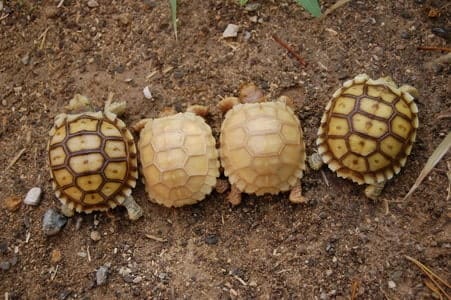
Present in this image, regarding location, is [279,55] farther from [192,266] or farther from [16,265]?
[16,265]

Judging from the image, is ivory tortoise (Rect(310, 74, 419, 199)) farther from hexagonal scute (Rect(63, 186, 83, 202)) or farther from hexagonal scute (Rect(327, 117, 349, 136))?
hexagonal scute (Rect(63, 186, 83, 202))

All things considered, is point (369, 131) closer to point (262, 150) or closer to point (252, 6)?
point (262, 150)

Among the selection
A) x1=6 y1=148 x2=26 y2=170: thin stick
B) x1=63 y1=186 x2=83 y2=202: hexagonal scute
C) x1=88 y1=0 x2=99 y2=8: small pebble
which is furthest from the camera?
x1=88 y1=0 x2=99 y2=8: small pebble

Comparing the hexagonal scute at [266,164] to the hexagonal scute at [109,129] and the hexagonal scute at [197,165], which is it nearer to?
the hexagonal scute at [197,165]

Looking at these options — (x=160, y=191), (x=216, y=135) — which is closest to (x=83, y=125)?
(x=160, y=191)

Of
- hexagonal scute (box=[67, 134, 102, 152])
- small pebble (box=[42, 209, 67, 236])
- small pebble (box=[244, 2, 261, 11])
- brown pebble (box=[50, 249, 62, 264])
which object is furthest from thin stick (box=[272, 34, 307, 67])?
brown pebble (box=[50, 249, 62, 264])

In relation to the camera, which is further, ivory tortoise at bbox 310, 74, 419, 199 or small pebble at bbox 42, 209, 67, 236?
small pebble at bbox 42, 209, 67, 236

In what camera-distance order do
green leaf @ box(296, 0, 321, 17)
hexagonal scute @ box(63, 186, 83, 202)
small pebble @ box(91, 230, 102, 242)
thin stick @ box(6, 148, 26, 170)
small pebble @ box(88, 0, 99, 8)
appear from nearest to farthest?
green leaf @ box(296, 0, 321, 17) → hexagonal scute @ box(63, 186, 83, 202) → small pebble @ box(91, 230, 102, 242) → thin stick @ box(6, 148, 26, 170) → small pebble @ box(88, 0, 99, 8)
